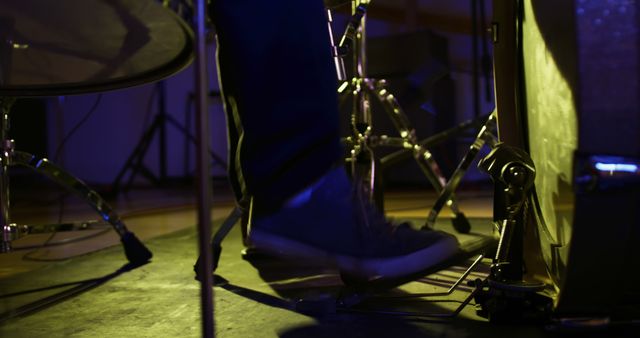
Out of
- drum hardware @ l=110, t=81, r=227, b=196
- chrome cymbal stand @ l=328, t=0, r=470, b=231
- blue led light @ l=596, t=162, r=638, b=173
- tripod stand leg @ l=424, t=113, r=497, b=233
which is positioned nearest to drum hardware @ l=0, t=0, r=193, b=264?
chrome cymbal stand @ l=328, t=0, r=470, b=231

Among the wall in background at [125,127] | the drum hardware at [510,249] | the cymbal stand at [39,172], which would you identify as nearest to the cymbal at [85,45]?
the cymbal stand at [39,172]

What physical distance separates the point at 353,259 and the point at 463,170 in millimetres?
948

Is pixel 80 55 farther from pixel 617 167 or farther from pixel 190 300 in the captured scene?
pixel 617 167

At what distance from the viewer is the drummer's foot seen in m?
0.58

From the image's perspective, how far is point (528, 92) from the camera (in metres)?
0.79

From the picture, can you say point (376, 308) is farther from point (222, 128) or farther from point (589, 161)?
point (222, 128)

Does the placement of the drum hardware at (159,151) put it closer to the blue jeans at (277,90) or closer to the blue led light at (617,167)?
the blue jeans at (277,90)

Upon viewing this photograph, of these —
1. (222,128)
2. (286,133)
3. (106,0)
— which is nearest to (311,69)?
(286,133)

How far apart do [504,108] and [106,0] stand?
631 mm

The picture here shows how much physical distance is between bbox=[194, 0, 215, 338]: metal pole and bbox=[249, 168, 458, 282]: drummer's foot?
12cm

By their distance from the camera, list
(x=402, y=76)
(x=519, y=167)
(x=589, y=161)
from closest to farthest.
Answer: (x=589, y=161) → (x=519, y=167) → (x=402, y=76)

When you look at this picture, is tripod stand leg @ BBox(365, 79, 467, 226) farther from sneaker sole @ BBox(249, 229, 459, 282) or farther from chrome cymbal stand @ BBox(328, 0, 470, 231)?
sneaker sole @ BBox(249, 229, 459, 282)

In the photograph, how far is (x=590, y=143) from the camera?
0.60 meters

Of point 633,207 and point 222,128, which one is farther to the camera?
point 222,128
